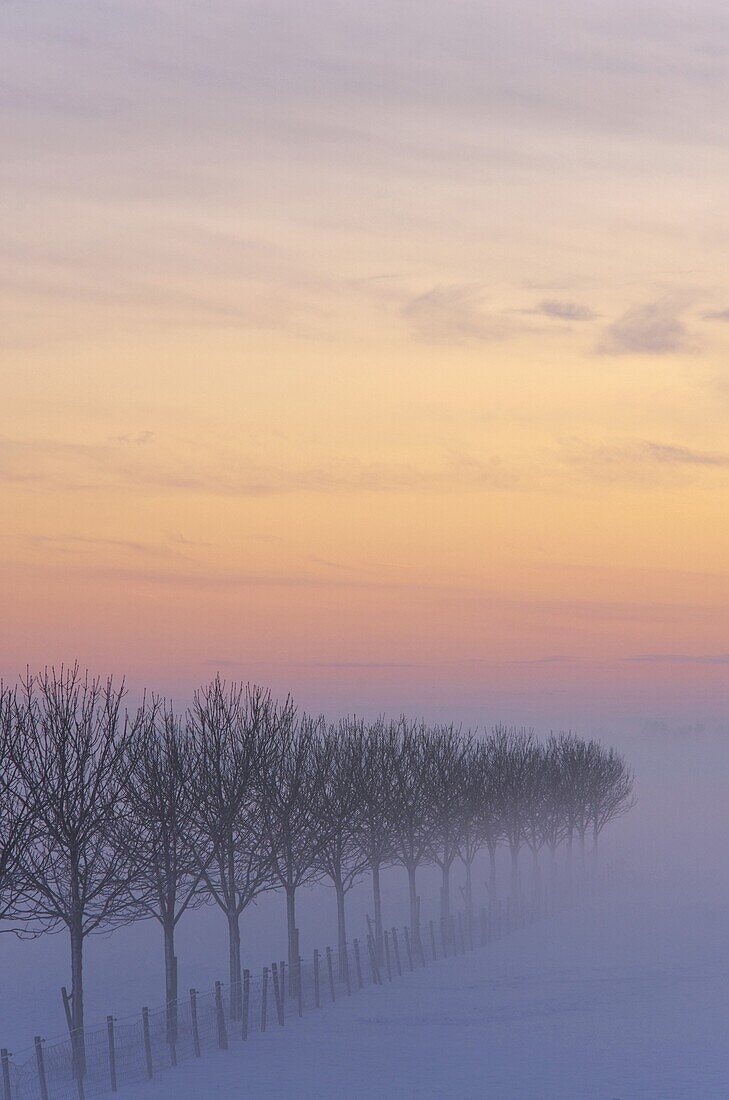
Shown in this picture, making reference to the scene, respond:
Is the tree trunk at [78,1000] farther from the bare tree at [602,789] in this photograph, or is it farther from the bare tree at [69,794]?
the bare tree at [602,789]

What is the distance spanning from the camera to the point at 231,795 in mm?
45438

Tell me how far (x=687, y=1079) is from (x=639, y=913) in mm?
45653

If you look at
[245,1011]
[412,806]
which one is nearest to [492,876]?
[412,806]

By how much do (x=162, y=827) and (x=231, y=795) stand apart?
204 inches

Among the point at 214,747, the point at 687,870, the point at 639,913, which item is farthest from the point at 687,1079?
the point at 687,870

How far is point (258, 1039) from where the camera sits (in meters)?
37.7

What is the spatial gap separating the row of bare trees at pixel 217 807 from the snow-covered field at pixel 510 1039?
3.18 m

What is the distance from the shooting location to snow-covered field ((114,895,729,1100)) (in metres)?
30.4

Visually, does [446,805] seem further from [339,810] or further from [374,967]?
[374,967]

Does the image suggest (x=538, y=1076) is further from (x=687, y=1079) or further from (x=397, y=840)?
(x=397, y=840)

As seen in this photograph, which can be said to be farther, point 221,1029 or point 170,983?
point 170,983

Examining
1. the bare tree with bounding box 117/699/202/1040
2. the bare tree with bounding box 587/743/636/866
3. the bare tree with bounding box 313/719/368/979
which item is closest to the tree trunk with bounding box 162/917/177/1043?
the bare tree with bounding box 117/699/202/1040

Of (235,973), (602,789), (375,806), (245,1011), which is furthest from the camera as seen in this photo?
(602,789)

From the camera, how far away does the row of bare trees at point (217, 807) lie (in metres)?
34.9
